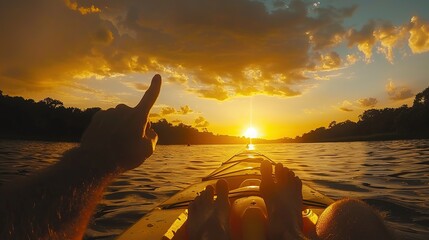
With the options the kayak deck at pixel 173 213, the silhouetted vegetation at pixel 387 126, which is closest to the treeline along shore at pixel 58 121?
the silhouetted vegetation at pixel 387 126

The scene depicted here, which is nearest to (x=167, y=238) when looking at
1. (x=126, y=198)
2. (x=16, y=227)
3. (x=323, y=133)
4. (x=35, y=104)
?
(x=16, y=227)

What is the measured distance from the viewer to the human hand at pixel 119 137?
1.74 m

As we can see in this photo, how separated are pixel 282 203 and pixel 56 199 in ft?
4.85

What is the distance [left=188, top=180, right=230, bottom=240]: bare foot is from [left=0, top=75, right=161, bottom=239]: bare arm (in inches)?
22.9

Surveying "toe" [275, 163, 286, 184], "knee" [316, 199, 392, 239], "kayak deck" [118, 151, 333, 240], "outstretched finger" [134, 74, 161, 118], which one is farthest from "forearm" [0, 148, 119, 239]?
"toe" [275, 163, 286, 184]

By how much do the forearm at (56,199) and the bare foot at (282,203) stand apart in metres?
1.02

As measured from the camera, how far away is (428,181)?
301 inches

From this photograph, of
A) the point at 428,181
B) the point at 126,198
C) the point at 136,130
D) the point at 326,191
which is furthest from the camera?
the point at 428,181

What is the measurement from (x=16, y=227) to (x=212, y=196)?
1522 mm

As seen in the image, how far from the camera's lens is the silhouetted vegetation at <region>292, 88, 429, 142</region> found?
69.0 m

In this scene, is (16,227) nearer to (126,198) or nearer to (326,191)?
(126,198)

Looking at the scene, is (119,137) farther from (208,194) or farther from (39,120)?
(39,120)

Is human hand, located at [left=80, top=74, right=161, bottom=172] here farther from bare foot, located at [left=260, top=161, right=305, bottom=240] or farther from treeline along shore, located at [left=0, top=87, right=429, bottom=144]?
treeline along shore, located at [left=0, top=87, right=429, bottom=144]

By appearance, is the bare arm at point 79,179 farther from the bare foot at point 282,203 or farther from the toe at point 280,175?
the toe at point 280,175
